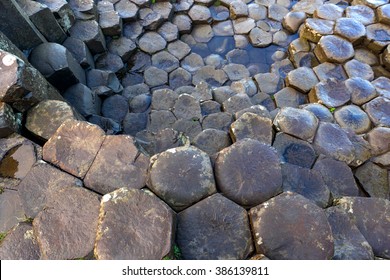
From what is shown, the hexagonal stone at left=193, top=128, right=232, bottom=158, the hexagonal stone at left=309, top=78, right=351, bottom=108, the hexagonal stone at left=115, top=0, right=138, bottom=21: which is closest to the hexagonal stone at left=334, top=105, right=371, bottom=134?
the hexagonal stone at left=309, top=78, right=351, bottom=108

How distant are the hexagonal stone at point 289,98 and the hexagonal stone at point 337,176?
4.59 ft

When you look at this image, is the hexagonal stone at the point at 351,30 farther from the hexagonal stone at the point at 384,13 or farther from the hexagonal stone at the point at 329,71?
the hexagonal stone at the point at 329,71

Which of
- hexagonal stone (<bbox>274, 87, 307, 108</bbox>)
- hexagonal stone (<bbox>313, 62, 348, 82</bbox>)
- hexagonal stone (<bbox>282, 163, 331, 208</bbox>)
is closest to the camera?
hexagonal stone (<bbox>282, 163, 331, 208</bbox>)

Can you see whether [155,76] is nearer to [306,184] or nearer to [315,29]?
[315,29]

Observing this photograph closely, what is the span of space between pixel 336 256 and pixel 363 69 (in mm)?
3625

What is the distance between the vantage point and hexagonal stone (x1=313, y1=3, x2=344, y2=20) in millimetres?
5328

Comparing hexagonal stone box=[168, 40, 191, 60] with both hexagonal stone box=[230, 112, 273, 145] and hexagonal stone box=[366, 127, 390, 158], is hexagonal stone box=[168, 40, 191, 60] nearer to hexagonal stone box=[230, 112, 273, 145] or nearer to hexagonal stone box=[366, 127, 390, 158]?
hexagonal stone box=[230, 112, 273, 145]

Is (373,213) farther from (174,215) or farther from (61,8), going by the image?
(61,8)

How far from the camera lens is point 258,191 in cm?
228

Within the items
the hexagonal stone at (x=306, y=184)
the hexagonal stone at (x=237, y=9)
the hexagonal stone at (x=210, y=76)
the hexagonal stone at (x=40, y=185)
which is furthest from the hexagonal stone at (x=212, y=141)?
the hexagonal stone at (x=237, y=9)

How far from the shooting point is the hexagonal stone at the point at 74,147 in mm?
2484

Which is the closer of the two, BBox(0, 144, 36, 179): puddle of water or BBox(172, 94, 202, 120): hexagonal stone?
BBox(0, 144, 36, 179): puddle of water

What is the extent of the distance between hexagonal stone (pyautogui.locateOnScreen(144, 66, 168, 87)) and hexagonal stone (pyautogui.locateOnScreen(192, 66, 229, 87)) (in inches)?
18.5

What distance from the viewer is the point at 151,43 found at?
536 cm
